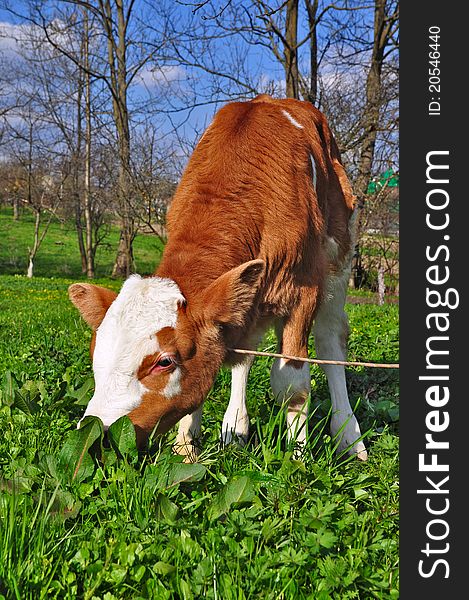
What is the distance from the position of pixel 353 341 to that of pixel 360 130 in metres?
9.52

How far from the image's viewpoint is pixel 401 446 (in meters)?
2.36

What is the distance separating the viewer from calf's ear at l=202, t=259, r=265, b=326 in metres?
3.32

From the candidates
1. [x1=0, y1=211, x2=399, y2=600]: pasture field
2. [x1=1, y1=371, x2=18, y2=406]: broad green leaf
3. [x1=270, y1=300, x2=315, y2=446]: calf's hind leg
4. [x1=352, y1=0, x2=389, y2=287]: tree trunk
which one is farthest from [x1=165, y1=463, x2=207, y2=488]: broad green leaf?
[x1=352, y1=0, x2=389, y2=287]: tree trunk

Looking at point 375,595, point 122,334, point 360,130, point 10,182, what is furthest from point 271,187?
point 10,182

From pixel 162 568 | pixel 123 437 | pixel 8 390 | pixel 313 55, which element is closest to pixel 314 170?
pixel 123 437

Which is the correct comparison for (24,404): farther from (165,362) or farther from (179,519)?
(179,519)

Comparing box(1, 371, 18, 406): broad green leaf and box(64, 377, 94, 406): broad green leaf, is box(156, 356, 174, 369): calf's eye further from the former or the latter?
box(1, 371, 18, 406): broad green leaf

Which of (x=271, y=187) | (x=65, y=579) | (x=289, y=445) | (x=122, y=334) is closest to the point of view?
(x=65, y=579)

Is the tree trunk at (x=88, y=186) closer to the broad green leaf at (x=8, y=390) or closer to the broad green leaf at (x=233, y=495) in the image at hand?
the broad green leaf at (x=8, y=390)

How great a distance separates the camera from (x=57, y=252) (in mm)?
42094

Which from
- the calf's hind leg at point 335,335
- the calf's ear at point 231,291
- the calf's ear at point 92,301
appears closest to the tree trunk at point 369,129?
the calf's hind leg at point 335,335

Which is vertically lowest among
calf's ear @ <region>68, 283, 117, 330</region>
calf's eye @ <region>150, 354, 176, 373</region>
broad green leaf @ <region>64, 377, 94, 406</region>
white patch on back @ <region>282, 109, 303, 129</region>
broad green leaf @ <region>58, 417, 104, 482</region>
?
broad green leaf @ <region>58, 417, 104, 482</region>

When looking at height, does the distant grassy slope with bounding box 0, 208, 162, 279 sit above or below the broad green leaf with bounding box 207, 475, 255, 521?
above

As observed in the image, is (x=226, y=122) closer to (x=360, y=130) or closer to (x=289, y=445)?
(x=289, y=445)
